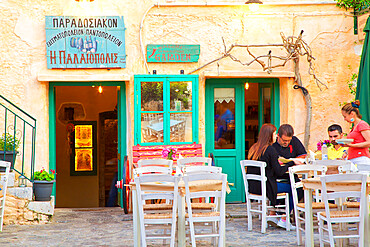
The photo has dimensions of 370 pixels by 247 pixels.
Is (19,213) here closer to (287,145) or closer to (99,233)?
(99,233)

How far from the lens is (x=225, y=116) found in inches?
346

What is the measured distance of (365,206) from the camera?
16.4 ft

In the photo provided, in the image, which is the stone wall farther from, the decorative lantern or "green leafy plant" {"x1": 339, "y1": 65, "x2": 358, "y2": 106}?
"green leafy plant" {"x1": 339, "y1": 65, "x2": 358, "y2": 106}

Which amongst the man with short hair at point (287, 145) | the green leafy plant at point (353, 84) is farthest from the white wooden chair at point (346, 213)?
the green leafy plant at point (353, 84)

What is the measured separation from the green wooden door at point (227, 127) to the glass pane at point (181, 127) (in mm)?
446

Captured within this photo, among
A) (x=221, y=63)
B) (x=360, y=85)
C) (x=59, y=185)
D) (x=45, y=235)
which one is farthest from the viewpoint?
(x=59, y=185)

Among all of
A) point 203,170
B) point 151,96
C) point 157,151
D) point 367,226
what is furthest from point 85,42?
point 367,226

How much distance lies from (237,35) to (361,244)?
4386 mm

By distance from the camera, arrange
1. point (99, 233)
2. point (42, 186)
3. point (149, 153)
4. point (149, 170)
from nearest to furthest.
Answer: point (149, 170), point (99, 233), point (42, 186), point (149, 153)

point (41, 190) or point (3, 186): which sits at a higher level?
point (3, 186)

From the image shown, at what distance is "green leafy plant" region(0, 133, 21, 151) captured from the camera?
7609 millimetres

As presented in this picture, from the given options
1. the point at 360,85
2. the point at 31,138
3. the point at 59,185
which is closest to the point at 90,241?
the point at 31,138

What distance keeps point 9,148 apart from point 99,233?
2.09m

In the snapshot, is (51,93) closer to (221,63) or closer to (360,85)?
(221,63)
